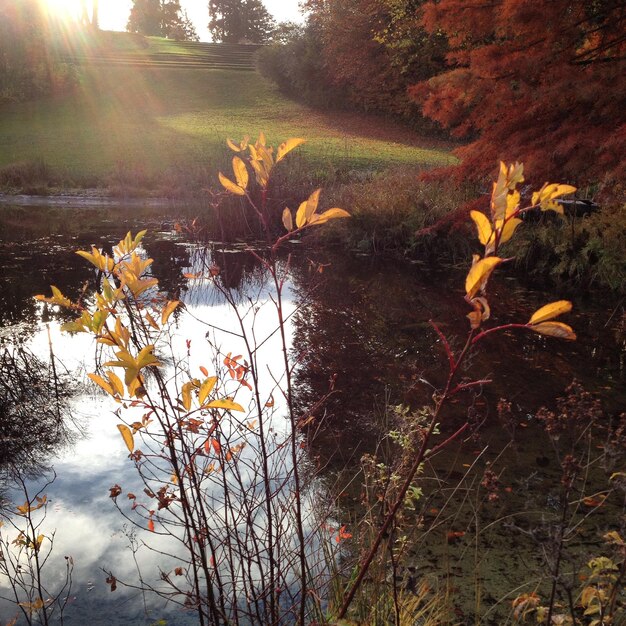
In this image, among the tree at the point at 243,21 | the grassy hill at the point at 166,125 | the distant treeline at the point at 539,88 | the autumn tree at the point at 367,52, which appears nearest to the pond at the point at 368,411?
the distant treeline at the point at 539,88

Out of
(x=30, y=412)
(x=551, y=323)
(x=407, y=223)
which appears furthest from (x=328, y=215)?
(x=407, y=223)

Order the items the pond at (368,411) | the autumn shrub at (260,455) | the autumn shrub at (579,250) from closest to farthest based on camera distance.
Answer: the autumn shrub at (260,455), the pond at (368,411), the autumn shrub at (579,250)

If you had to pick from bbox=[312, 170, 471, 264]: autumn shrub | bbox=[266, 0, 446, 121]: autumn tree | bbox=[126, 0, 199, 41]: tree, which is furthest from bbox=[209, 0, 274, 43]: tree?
bbox=[312, 170, 471, 264]: autumn shrub

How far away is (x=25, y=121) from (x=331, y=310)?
66.3 feet

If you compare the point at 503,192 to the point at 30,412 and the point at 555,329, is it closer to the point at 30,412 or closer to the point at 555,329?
the point at 555,329

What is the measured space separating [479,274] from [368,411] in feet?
10.5

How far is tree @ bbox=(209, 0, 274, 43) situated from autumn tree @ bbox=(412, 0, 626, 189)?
45304mm

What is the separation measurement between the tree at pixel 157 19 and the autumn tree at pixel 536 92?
53329 millimetres

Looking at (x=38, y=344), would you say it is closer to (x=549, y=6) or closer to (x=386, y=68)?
(x=549, y=6)

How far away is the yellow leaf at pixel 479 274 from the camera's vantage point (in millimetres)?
836

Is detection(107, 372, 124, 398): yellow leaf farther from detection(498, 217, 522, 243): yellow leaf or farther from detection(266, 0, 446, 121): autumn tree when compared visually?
detection(266, 0, 446, 121): autumn tree

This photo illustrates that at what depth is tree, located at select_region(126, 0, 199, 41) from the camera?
2095 inches

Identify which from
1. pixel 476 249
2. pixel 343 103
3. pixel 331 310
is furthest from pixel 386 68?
pixel 331 310

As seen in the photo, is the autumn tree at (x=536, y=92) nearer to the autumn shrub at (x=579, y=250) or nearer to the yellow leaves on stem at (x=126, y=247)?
the autumn shrub at (x=579, y=250)
